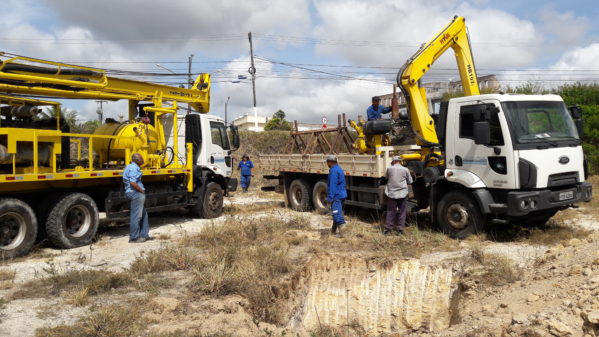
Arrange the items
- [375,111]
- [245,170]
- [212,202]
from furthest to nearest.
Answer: [245,170] → [212,202] → [375,111]

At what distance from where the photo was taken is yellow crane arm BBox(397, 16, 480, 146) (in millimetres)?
9672

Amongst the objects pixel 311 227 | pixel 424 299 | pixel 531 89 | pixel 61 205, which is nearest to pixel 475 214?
pixel 424 299

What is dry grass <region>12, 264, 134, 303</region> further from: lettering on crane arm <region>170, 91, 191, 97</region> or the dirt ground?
lettering on crane arm <region>170, 91, 191, 97</region>

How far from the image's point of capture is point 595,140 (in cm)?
1850

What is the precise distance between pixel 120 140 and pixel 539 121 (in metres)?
8.00

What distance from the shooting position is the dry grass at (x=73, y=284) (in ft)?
18.1

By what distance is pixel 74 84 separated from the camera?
28.6 ft

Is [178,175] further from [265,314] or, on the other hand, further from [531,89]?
[531,89]

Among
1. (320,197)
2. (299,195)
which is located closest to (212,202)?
(299,195)

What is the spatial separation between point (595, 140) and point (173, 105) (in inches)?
649

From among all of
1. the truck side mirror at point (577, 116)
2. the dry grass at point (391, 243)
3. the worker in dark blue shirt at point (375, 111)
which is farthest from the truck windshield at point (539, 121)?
the worker in dark blue shirt at point (375, 111)

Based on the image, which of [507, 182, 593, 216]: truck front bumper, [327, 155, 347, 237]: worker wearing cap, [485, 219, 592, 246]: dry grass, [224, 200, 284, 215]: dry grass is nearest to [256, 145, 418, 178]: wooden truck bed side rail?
[224, 200, 284, 215]: dry grass

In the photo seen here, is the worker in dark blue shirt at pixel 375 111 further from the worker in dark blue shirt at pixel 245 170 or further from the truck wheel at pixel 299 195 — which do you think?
the worker in dark blue shirt at pixel 245 170

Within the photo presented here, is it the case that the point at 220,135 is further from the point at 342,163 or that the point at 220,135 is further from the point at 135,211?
the point at 135,211
